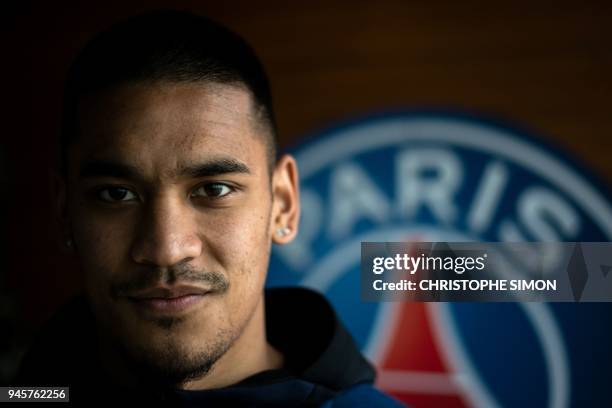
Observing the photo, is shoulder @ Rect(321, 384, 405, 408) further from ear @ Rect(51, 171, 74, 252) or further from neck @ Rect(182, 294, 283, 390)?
ear @ Rect(51, 171, 74, 252)

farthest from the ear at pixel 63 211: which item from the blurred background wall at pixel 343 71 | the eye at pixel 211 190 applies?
the blurred background wall at pixel 343 71

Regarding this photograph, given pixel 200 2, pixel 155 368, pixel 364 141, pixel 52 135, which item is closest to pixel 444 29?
pixel 364 141

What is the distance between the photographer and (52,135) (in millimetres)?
1818

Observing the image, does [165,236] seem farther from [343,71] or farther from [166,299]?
[343,71]

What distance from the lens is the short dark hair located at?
77cm

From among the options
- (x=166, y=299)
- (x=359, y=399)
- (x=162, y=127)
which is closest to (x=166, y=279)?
(x=166, y=299)

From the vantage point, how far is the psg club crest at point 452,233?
1538 millimetres

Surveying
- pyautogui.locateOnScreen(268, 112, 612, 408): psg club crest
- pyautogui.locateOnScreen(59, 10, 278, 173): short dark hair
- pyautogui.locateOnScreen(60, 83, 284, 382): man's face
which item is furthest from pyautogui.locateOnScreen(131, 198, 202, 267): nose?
pyautogui.locateOnScreen(268, 112, 612, 408): psg club crest

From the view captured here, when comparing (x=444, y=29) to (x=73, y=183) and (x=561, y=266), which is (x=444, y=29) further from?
(x=73, y=183)

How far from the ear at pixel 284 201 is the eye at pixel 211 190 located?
0.12 metres

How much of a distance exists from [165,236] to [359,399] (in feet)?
1.02

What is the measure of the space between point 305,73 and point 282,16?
17 cm

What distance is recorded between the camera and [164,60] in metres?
0.77

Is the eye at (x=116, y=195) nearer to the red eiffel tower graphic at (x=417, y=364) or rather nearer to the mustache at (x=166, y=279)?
the mustache at (x=166, y=279)
